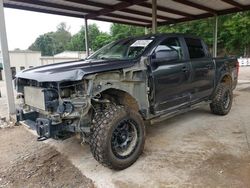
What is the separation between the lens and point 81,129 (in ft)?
9.29

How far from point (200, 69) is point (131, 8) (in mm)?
5406

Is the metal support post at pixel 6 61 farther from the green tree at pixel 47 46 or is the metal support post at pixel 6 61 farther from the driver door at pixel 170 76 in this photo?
the green tree at pixel 47 46

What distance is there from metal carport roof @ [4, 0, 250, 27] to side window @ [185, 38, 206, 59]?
3467mm

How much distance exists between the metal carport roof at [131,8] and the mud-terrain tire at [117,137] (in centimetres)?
555

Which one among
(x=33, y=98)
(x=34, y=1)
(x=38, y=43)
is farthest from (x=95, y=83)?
(x=38, y=43)

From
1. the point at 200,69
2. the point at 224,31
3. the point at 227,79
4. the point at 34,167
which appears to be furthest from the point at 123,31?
the point at 34,167

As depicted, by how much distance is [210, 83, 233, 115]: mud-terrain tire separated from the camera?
5250 mm

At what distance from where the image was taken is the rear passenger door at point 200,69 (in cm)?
448

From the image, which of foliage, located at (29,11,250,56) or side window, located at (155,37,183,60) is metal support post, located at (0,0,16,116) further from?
foliage, located at (29,11,250,56)

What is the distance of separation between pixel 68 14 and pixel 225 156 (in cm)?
824

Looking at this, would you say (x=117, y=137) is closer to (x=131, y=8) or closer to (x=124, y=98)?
(x=124, y=98)

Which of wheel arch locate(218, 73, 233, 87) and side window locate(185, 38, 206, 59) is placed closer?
side window locate(185, 38, 206, 59)

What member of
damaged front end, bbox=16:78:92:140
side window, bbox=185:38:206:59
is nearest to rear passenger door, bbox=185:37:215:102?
side window, bbox=185:38:206:59

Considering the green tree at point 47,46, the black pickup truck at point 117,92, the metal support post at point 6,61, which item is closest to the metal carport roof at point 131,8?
the metal support post at point 6,61
